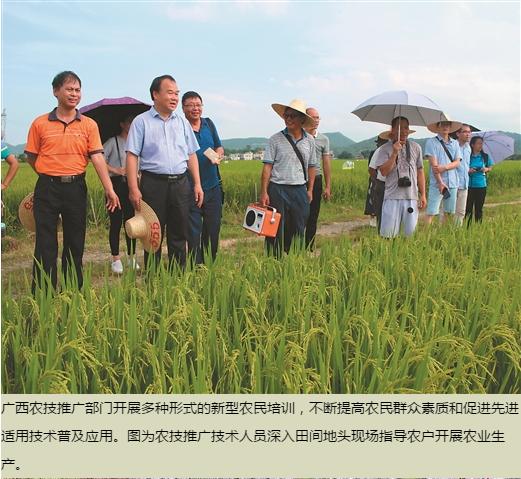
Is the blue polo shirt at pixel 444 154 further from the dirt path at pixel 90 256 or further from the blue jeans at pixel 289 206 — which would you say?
the blue jeans at pixel 289 206

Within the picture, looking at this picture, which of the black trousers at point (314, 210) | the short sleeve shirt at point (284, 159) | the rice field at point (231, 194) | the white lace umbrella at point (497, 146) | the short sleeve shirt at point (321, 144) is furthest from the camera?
the white lace umbrella at point (497, 146)

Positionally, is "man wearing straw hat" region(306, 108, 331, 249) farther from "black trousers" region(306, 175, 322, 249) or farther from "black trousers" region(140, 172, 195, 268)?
"black trousers" region(140, 172, 195, 268)

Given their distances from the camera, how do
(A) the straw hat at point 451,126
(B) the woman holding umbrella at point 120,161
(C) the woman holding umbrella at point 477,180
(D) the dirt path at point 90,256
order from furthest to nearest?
1. (C) the woman holding umbrella at point 477,180
2. (A) the straw hat at point 451,126
3. (D) the dirt path at point 90,256
4. (B) the woman holding umbrella at point 120,161

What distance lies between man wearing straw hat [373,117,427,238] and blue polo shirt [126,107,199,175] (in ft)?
5.55

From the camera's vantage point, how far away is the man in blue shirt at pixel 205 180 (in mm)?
4500

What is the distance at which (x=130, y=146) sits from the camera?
12.8 ft

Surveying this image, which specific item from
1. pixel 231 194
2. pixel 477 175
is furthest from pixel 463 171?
pixel 231 194

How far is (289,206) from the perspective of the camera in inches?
181

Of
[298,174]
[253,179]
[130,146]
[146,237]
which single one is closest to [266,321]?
[146,237]

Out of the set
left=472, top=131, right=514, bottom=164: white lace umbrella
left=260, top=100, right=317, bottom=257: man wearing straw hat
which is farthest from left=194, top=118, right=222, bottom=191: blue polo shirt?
left=472, top=131, right=514, bottom=164: white lace umbrella

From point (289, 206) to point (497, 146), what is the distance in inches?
208

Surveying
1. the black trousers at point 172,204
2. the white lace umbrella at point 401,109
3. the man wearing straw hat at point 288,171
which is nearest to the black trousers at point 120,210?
the black trousers at point 172,204

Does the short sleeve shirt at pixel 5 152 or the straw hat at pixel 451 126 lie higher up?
the straw hat at pixel 451 126

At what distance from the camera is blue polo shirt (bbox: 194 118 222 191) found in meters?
4.64
